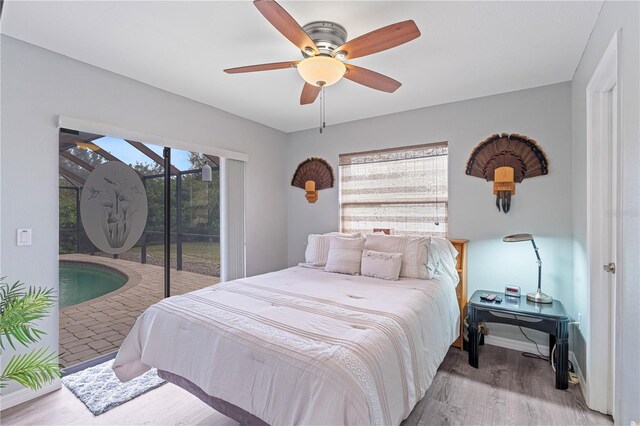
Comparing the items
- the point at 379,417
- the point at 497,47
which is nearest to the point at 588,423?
the point at 379,417

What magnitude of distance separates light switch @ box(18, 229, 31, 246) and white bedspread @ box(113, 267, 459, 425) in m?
1.05

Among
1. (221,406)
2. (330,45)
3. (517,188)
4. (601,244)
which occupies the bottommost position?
(221,406)

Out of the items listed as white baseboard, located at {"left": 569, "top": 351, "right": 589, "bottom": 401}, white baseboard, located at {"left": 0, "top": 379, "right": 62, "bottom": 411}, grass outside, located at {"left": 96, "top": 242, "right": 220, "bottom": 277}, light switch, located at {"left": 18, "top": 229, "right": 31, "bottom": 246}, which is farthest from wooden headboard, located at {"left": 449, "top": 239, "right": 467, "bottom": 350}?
light switch, located at {"left": 18, "top": 229, "right": 31, "bottom": 246}

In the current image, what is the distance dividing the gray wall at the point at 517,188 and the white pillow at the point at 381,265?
0.96m

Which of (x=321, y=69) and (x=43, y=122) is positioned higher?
(x=321, y=69)

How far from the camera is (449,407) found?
2129 mm

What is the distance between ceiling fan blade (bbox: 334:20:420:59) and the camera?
159cm

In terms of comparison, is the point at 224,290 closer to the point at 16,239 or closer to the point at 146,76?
the point at 16,239

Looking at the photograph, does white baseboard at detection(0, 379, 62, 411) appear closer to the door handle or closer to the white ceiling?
the white ceiling

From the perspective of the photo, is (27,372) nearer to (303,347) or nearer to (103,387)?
(303,347)

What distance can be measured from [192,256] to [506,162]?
11.6 feet

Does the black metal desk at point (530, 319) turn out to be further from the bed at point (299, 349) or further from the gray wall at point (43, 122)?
the gray wall at point (43, 122)

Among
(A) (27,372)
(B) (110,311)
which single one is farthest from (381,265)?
(B) (110,311)

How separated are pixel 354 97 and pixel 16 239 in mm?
3121
